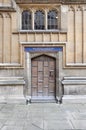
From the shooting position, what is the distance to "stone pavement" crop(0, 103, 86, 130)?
8484 millimetres

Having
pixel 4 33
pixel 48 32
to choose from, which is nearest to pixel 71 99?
pixel 48 32

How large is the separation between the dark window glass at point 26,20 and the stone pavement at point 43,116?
12.5ft

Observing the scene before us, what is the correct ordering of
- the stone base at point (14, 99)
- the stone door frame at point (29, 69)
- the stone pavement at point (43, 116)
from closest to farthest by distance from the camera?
the stone pavement at point (43, 116)
the stone base at point (14, 99)
the stone door frame at point (29, 69)

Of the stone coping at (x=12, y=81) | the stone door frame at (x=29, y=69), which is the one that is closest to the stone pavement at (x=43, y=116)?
the stone door frame at (x=29, y=69)

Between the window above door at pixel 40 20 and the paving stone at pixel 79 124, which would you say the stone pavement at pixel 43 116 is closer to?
the paving stone at pixel 79 124

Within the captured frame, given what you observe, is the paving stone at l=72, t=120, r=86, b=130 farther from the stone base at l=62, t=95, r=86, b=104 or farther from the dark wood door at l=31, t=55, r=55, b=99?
the dark wood door at l=31, t=55, r=55, b=99

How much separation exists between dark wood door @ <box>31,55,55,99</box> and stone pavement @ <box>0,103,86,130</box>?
29.9 inches

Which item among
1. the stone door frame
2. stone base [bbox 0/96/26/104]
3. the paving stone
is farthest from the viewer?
the stone door frame

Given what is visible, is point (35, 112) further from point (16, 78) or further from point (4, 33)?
point (4, 33)

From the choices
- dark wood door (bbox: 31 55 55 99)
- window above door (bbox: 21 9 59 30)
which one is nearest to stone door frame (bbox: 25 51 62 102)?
dark wood door (bbox: 31 55 55 99)

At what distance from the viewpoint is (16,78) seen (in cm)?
1300

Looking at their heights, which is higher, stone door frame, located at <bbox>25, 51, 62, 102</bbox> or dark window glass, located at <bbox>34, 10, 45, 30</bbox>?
dark window glass, located at <bbox>34, 10, 45, 30</bbox>

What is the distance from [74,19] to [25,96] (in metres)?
4.45

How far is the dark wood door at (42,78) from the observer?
13.4 metres
